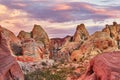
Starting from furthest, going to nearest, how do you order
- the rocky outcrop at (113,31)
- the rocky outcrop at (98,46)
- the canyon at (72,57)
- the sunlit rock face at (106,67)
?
the rocky outcrop at (113,31) < the rocky outcrop at (98,46) < the canyon at (72,57) < the sunlit rock face at (106,67)

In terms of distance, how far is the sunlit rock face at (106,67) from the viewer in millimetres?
18188

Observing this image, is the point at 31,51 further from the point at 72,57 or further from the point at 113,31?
the point at 113,31

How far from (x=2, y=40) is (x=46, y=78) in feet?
198

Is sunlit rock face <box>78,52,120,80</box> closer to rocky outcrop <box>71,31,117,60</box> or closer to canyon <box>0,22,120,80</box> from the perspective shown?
canyon <box>0,22,120,80</box>

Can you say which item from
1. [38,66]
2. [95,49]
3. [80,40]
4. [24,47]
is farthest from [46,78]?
[80,40]

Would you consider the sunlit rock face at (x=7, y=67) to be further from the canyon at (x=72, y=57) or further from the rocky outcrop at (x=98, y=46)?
the rocky outcrop at (x=98, y=46)

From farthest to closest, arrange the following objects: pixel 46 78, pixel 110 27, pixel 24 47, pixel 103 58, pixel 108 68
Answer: pixel 110 27 → pixel 24 47 → pixel 46 78 → pixel 103 58 → pixel 108 68

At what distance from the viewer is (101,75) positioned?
63.4 ft

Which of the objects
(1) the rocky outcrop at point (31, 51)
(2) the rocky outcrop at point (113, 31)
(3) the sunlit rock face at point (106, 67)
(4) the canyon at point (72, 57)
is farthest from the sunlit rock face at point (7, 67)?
(2) the rocky outcrop at point (113, 31)

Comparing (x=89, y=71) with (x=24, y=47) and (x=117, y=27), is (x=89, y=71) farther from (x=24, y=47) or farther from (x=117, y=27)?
(x=117, y=27)

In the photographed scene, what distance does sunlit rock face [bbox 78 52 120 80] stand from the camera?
59.7 feet

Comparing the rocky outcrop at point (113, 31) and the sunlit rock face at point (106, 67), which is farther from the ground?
the sunlit rock face at point (106, 67)

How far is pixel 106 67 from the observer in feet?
62.4

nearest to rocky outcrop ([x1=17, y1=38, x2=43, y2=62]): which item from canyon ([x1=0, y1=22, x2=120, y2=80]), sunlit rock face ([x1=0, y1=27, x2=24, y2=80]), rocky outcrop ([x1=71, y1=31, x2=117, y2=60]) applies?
canyon ([x1=0, y1=22, x2=120, y2=80])
